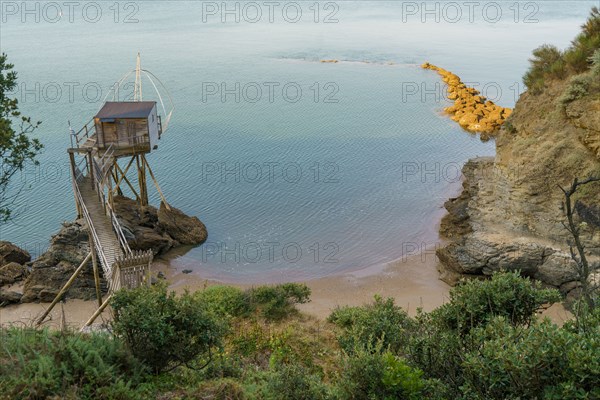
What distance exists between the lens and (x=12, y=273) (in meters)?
24.0

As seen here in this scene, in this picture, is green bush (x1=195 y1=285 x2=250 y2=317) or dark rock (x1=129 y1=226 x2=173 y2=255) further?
dark rock (x1=129 y1=226 x2=173 y2=255)

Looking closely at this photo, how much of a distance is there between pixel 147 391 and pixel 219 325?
2171 mm

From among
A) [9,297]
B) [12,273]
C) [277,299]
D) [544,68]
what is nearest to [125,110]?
[12,273]

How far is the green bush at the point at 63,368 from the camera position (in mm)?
9242

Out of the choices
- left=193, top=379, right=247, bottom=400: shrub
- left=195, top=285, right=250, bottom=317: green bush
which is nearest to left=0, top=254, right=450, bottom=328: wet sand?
left=195, top=285, right=250, bottom=317: green bush

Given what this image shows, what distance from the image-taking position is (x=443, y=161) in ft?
123

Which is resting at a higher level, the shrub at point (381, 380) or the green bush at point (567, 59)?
the green bush at point (567, 59)

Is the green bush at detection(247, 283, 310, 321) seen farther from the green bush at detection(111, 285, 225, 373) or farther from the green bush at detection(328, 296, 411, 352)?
the green bush at detection(111, 285, 225, 373)

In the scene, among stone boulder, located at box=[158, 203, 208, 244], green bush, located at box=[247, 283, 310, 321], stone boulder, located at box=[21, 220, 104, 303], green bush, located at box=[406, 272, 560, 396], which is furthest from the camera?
stone boulder, located at box=[158, 203, 208, 244]

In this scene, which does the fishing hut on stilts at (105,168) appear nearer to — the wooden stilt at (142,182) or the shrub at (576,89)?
the wooden stilt at (142,182)

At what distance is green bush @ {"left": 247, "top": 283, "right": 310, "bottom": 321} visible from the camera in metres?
20.3

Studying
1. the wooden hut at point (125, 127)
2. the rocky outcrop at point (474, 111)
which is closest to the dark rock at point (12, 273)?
the wooden hut at point (125, 127)

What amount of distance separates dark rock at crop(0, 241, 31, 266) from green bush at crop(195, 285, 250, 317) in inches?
378

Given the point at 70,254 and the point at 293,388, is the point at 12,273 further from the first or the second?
the point at 293,388
